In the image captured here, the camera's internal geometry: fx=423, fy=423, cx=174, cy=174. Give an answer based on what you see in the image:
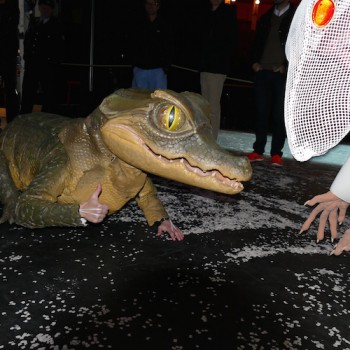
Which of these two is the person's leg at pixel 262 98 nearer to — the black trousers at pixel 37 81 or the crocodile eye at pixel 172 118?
the black trousers at pixel 37 81

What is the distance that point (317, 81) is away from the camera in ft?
3.02

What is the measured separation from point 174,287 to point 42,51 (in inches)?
151

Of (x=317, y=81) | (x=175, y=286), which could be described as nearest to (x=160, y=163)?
(x=175, y=286)

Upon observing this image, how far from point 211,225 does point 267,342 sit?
1015 millimetres

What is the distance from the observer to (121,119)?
5.07 feet

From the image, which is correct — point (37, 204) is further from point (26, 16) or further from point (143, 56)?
point (26, 16)

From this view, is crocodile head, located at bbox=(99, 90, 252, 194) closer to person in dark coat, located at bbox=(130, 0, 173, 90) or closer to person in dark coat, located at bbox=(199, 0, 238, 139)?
person in dark coat, located at bbox=(199, 0, 238, 139)

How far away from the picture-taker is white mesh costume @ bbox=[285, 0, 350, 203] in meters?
0.87

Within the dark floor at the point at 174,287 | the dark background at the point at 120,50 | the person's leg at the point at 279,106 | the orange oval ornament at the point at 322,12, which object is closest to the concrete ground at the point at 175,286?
the dark floor at the point at 174,287

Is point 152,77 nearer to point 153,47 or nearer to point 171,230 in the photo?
point 153,47

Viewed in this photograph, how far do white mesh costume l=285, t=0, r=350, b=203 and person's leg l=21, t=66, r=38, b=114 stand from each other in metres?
4.14

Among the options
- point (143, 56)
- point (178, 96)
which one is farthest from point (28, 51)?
point (178, 96)

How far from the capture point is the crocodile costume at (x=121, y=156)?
1.45 meters

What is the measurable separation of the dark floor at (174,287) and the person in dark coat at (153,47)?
2.64 metres
